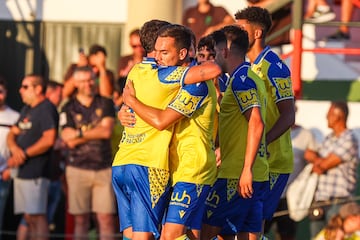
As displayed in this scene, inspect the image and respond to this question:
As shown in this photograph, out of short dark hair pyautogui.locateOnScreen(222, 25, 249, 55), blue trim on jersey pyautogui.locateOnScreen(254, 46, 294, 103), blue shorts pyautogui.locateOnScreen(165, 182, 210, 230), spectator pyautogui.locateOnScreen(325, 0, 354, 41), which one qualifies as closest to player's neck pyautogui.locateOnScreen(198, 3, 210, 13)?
spectator pyautogui.locateOnScreen(325, 0, 354, 41)

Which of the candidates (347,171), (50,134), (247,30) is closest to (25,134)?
(50,134)

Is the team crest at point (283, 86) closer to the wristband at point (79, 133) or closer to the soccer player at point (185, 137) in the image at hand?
the soccer player at point (185, 137)

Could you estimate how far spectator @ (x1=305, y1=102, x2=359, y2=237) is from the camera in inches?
561

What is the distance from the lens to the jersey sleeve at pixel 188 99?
9.37m

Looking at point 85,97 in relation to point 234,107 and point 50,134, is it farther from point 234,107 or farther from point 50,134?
point 234,107

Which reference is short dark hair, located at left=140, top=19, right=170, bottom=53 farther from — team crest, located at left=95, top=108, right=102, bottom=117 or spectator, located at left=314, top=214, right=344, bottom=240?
spectator, located at left=314, top=214, right=344, bottom=240

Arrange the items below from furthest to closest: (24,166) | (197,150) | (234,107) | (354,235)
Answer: (24,166) < (354,235) < (234,107) < (197,150)

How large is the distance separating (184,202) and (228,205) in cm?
82

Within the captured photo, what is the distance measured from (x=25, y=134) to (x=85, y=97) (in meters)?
0.89

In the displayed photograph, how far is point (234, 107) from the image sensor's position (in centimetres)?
1012

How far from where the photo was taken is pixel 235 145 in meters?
10.2

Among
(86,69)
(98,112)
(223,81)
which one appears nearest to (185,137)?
(223,81)

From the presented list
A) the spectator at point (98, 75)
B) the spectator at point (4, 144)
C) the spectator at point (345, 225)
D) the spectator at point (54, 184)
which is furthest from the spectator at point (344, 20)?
the spectator at point (4, 144)

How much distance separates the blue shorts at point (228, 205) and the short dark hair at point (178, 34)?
4.17 feet
